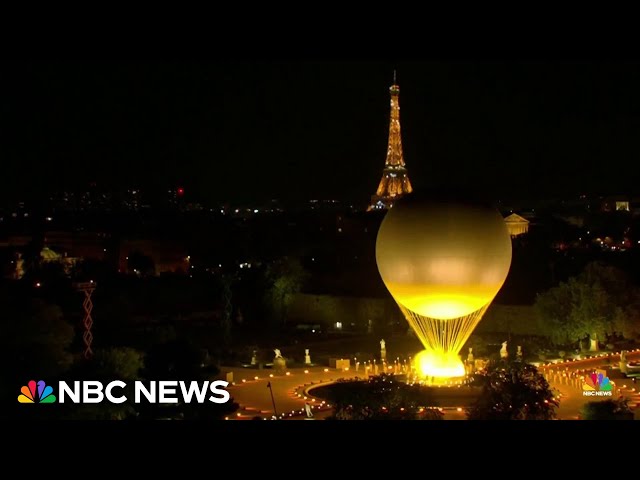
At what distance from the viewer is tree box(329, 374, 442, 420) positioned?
14.8 m

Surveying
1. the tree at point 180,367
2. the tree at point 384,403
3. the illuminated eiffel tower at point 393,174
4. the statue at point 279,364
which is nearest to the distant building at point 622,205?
the illuminated eiffel tower at point 393,174

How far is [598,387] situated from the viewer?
62.8 feet

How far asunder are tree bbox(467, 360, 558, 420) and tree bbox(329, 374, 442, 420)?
2.49 feet

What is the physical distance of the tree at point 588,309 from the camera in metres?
25.3

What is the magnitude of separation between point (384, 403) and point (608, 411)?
10.9ft

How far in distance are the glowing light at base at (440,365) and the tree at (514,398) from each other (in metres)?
4.28

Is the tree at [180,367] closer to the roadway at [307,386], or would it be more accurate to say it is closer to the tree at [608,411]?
the roadway at [307,386]

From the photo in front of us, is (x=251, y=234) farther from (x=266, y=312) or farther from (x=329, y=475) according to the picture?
(x=329, y=475)

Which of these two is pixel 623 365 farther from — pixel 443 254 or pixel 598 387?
pixel 443 254

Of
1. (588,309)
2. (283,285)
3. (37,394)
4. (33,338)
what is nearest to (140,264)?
(283,285)

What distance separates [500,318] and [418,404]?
36.6 feet

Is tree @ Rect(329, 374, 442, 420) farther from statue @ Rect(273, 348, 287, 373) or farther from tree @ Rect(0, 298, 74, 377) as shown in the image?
statue @ Rect(273, 348, 287, 373)

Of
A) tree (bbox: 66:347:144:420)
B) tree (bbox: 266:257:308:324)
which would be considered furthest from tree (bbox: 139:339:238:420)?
tree (bbox: 266:257:308:324)

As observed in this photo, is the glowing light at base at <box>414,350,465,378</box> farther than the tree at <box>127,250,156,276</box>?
No
